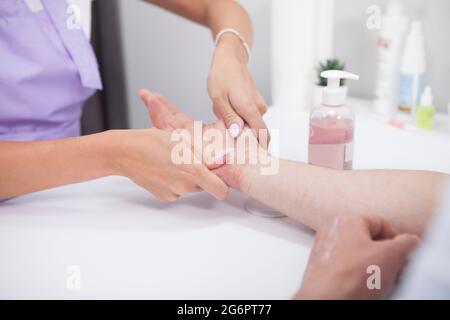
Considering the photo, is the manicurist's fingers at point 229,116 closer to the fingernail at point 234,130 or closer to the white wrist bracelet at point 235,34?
the fingernail at point 234,130

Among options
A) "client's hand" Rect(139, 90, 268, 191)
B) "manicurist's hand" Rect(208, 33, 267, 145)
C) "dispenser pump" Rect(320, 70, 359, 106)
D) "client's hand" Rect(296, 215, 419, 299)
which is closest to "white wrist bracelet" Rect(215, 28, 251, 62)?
"manicurist's hand" Rect(208, 33, 267, 145)

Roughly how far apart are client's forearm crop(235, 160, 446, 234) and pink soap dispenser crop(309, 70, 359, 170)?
0.16 ft

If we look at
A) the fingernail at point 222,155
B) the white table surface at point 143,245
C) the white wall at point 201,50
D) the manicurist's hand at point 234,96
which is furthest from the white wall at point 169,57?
the white table surface at point 143,245

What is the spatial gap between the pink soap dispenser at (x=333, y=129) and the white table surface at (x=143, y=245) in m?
0.13

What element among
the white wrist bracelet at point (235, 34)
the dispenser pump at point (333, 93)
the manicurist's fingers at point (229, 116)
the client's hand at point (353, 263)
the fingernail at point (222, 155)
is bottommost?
the client's hand at point (353, 263)

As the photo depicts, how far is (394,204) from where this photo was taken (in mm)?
630

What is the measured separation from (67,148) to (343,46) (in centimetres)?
76

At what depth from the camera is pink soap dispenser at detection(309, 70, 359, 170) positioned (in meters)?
0.73

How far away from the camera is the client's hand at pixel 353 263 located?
49 centimetres

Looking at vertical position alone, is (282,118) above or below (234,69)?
below

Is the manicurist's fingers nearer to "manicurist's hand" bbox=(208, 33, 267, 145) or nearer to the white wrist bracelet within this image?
"manicurist's hand" bbox=(208, 33, 267, 145)
